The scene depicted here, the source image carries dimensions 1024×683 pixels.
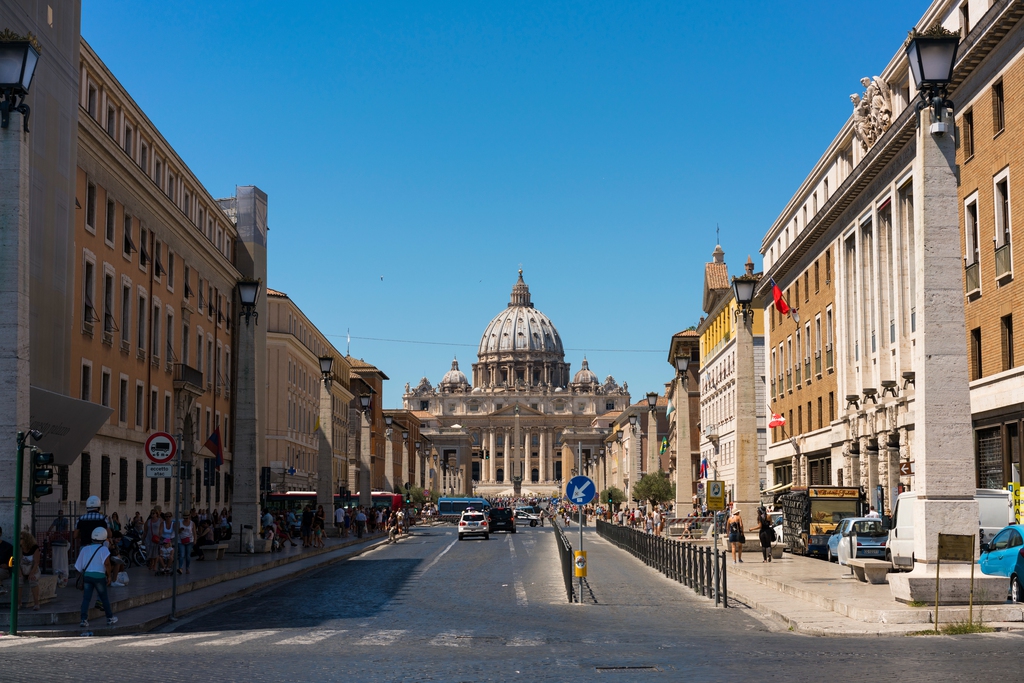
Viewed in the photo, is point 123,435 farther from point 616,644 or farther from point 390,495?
point 390,495

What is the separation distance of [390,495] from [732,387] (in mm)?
24712

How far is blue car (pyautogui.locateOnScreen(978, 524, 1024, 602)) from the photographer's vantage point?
2009 centimetres

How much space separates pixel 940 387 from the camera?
56.3 feet

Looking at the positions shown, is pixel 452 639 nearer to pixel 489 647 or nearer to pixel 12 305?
pixel 489 647

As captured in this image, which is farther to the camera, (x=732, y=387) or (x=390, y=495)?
(x=390, y=495)

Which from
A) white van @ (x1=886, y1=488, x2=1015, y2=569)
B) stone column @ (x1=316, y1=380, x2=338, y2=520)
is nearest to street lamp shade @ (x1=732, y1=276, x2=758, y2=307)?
white van @ (x1=886, y1=488, x2=1015, y2=569)

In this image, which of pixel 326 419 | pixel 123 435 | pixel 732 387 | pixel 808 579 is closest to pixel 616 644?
pixel 808 579

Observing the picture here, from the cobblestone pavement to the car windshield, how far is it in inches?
369

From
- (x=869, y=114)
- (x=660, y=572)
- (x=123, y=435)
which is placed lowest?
(x=660, y=572)

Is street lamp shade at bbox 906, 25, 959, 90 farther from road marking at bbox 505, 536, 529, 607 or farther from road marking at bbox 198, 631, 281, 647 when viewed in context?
road marking at bbox 198, 631, 281, 647

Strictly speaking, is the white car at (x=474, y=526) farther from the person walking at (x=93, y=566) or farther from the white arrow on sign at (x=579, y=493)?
the person walking at (x=93, y=566)

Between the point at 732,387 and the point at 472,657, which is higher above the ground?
the point at 732,387

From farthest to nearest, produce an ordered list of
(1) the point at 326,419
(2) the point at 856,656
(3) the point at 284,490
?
(3) the point at 284,490 → (1) the point at 326,419 → (2) the point at 856,656

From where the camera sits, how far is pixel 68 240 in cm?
3325
